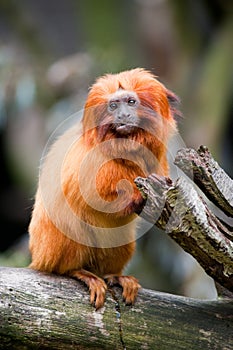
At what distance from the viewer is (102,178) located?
8.57 ft

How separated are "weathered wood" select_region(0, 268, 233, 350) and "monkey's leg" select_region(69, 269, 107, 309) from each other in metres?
0.03

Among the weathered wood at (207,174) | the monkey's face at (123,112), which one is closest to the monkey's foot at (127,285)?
the weathered wood at (207,174)

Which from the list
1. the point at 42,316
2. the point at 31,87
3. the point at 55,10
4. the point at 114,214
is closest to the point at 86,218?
the point at 114,214

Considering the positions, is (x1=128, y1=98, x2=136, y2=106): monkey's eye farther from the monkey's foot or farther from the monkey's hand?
the monkey's foot

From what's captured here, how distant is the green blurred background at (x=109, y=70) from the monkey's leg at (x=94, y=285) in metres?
1.59

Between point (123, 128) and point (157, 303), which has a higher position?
point (123, 128)

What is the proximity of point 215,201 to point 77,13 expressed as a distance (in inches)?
210

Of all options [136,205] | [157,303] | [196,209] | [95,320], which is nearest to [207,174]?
[196,209]

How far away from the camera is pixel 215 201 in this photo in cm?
254

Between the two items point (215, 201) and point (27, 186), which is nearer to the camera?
point (215, 201)

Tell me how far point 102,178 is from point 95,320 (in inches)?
21.5

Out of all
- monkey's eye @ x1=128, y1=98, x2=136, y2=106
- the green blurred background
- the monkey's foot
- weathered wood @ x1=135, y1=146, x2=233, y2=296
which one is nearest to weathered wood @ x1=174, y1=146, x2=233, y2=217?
weathered wood @ x1=135, y1=146, x2=233, y2=296

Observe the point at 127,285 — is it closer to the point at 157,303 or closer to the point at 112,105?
the point at 157,303

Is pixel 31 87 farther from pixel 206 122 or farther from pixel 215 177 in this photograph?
pixel 215 177
